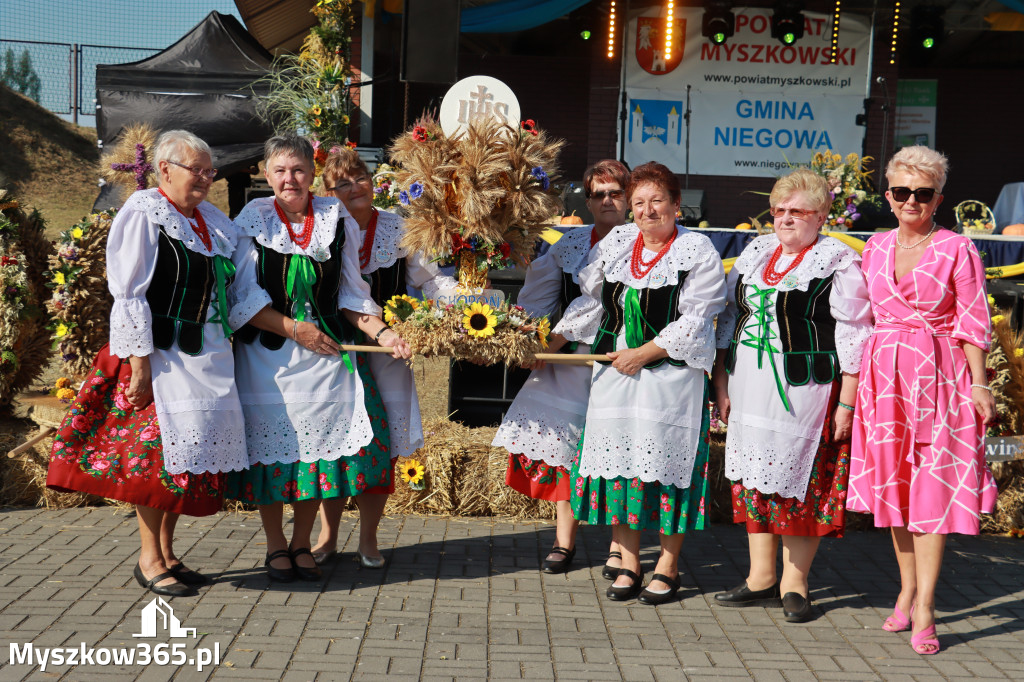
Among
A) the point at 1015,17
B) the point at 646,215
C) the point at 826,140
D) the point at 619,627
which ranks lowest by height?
the point at 619,627

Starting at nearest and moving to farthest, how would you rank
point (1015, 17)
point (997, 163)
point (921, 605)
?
point (921, 605) → point (1015, 17) → point (997, 163)

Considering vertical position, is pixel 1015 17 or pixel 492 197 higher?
pixel 1015 17

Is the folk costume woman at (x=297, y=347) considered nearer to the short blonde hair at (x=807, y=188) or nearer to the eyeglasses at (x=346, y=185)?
the eyeglasses at (x=346, y=185)

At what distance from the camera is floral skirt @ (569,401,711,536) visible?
3.84m

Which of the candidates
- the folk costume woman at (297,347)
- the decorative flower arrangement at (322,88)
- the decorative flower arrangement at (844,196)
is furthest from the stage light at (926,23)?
the folk costume woman at (297,347)

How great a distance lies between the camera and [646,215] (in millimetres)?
3822

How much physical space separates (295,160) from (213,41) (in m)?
6.54

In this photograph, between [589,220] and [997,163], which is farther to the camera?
[997,163]

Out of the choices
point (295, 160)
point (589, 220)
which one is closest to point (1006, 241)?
point (589, 220)

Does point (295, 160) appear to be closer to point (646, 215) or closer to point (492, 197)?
point (492, 197)

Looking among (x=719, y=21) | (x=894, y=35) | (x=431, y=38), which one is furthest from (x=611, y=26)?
(x=894, y=35)

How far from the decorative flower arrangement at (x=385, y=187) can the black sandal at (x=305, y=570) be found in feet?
5.07

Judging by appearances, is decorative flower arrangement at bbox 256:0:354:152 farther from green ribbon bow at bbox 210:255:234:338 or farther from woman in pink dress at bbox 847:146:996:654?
woman in pink dress at bbox 847:146:996:654

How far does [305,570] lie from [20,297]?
2.56 meters
